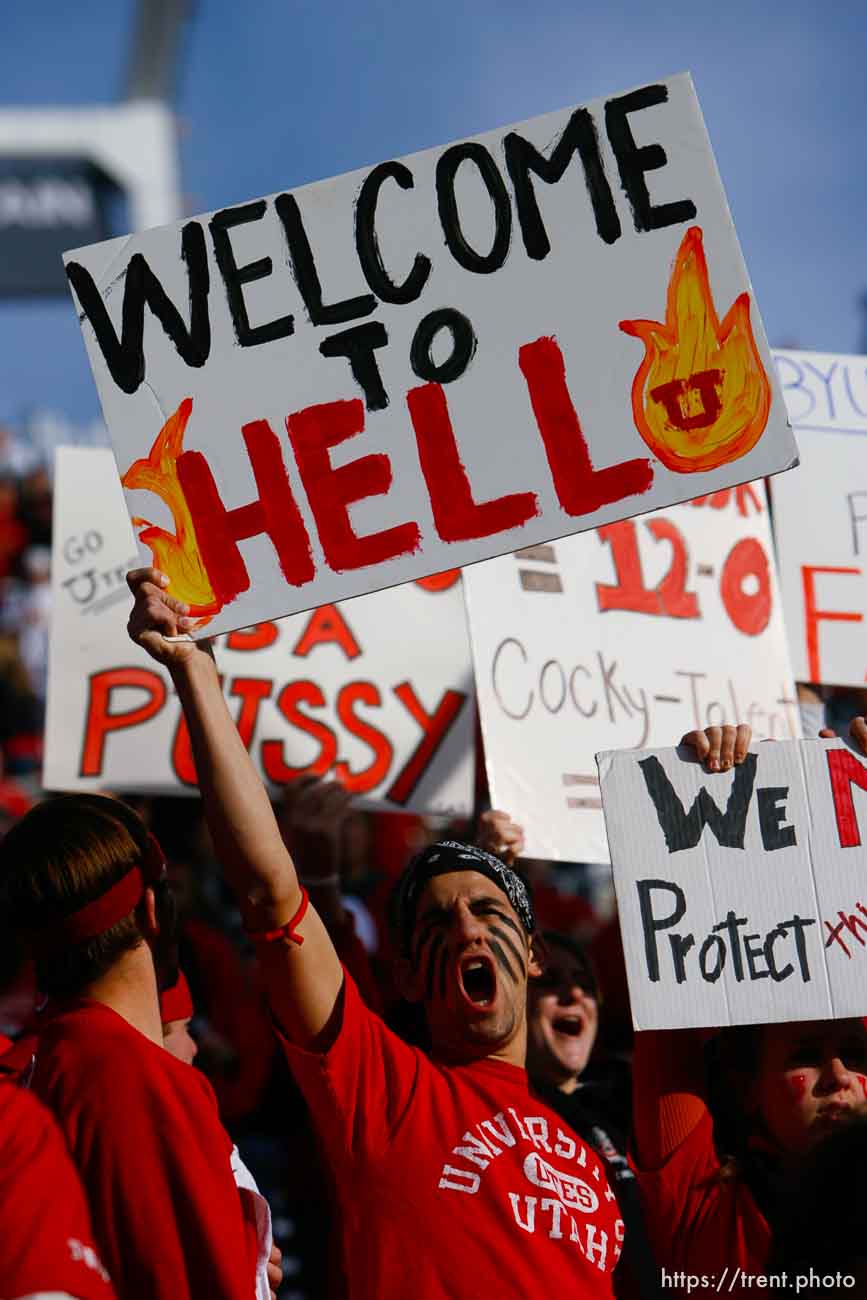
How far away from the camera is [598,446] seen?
7.97ft

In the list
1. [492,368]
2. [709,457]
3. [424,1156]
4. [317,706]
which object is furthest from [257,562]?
[317,706]

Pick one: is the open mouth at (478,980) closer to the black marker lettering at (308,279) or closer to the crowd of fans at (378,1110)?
the crowd of fans at (378,1110)

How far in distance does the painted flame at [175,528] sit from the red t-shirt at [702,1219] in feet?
3.52

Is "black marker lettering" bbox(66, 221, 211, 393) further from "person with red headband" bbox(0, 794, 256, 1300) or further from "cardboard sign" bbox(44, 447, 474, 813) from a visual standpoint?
"cardboard sign" bbox(44, 447, 474, 813)

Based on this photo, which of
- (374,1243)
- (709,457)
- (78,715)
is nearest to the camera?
(374,1243)

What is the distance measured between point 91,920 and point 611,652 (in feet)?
5.47

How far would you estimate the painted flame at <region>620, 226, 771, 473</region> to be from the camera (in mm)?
2393

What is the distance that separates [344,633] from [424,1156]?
2049 millimetres

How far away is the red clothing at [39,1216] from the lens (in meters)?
1.59

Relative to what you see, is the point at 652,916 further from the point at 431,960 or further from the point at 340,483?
the point at 340,483

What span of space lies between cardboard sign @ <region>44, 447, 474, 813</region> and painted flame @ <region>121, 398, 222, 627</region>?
141cm

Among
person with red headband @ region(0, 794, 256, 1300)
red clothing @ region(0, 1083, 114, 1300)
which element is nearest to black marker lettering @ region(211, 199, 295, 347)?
person with red headband @ region(0, 794, 256, 1300)

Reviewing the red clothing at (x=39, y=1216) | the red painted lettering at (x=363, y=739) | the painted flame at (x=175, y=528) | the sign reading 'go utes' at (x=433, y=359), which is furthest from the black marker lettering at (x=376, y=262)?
the red painted lettering at (x=363, y=739)

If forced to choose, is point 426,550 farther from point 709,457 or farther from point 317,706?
point 317,706
